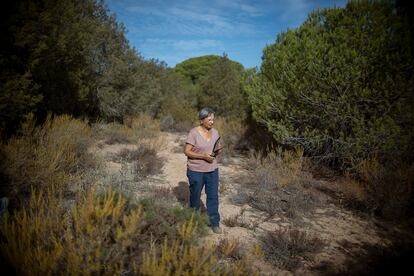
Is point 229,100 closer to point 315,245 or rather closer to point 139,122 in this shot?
point 139,122

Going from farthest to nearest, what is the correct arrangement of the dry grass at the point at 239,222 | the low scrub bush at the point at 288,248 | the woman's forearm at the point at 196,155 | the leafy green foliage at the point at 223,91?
the leafy green foliage at the point at 223,91 < the dry grass at the point at 239,222 < the woman's forearm at the point at 196,155 < the low scrub bush at the point at 288,248

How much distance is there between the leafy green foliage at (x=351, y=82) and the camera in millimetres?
5738

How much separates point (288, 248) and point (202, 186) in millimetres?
1479

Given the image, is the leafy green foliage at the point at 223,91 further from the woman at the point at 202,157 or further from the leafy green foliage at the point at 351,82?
the woman at the point at 202,157

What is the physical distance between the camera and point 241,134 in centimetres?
1104

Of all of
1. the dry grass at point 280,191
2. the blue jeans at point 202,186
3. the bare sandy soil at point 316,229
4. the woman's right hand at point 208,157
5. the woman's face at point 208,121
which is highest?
the woman's face at point 208,121

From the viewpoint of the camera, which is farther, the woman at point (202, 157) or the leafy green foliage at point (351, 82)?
the leafy green foliage at point (351, 82)

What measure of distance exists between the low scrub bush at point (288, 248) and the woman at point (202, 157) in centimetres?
101

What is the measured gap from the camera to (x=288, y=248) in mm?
3658

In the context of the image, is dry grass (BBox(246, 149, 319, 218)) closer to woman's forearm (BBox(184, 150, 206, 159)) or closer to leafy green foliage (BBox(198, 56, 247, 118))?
woman's forearm (BBox(184, 150, 206, 159))

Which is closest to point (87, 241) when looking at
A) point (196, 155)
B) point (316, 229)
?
point (196, 155)

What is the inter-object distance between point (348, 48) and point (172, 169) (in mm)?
5439

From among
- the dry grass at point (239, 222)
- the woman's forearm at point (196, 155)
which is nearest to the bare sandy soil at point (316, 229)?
the dry grass at point (239, 222)

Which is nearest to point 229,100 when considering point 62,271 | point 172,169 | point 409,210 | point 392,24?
point 172,169
